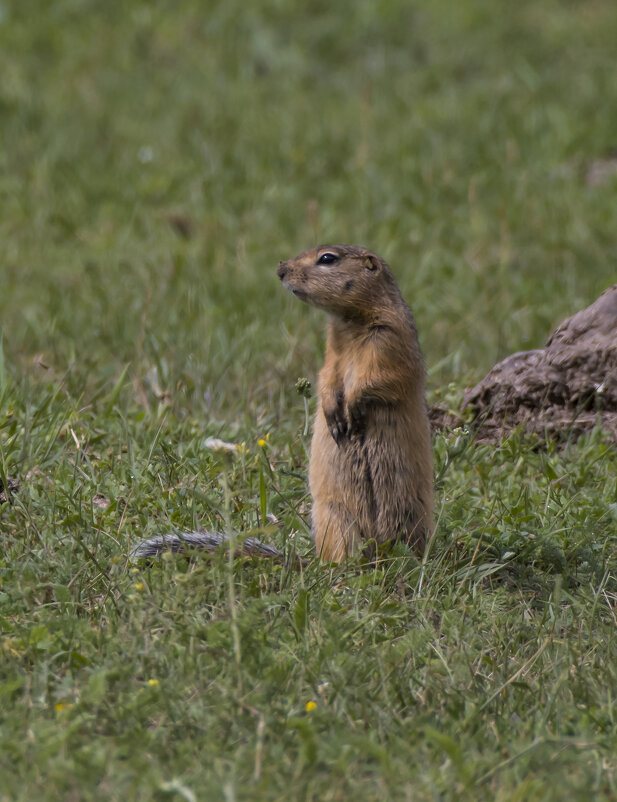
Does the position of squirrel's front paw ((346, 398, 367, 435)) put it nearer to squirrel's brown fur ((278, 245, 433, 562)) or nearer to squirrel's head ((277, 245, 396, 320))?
squirrel's brown fur ((278, 245, 433, 562))

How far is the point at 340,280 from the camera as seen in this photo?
434cm

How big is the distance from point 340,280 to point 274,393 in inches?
59.6

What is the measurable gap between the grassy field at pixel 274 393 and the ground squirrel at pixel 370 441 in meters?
0.17

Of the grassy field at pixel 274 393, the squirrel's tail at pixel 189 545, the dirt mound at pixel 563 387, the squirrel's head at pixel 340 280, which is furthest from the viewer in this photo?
the dirt mound at pixel 563 387

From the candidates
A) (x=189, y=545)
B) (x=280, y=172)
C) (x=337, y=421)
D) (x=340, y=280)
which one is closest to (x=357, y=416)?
(x=337, y=421)

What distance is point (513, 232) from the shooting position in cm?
830

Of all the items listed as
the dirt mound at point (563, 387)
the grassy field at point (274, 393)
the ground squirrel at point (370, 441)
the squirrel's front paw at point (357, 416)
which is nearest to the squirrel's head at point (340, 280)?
the ground squirrel at point (370, 441)

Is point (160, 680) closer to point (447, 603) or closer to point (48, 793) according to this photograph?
point (48, 793)

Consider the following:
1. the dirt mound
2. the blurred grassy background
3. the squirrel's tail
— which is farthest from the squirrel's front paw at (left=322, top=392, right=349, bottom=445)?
the blurred grassy background

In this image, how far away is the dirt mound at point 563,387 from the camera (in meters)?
5.29

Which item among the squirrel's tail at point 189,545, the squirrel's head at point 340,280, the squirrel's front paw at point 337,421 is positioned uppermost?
the squirrel's head at point 340,280

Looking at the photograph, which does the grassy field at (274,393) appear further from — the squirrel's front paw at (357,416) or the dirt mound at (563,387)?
the squirrel's front paw at (357,416)

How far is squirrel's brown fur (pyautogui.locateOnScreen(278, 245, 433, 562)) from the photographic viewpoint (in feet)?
13.5

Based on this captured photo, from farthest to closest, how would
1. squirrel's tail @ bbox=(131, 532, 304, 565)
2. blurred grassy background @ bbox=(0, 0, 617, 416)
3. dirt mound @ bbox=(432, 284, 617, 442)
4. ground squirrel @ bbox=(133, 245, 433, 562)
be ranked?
blurred grassy background @ bbox=(0, 0, 617, 416), dirt mound @ bbox=(432, 284, 617, 442), ground squirrel @ bbox=(133, 245, 433, 562), squirrel's tail @ bbox=(131, 532, 304, 565)
